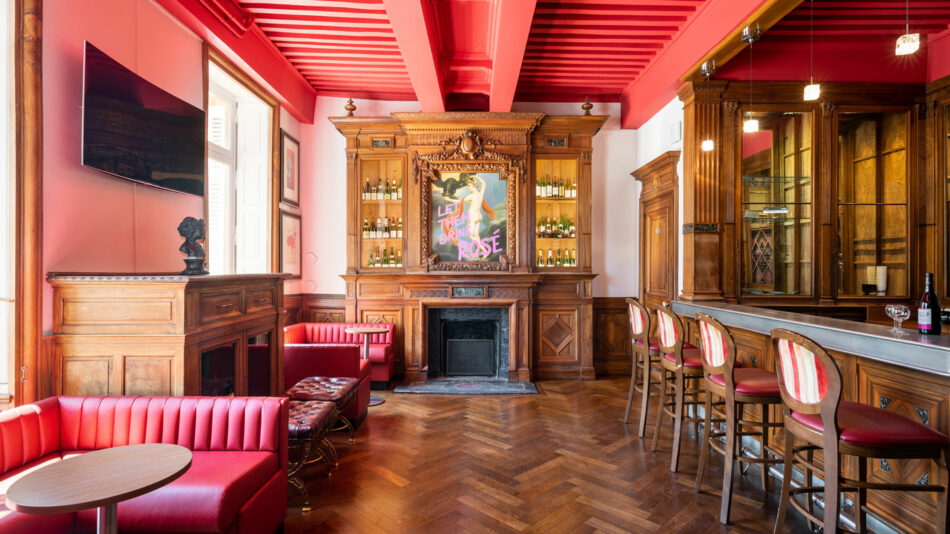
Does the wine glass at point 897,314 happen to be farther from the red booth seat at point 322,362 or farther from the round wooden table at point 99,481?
the red booth seat at point 322,362

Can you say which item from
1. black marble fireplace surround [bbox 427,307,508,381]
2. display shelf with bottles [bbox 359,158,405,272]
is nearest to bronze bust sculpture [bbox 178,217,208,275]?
display shelf with bottles [bbox 359,158,405,272]

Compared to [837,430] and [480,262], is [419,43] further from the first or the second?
[837,430]

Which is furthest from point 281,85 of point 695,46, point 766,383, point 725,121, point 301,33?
point 766,383

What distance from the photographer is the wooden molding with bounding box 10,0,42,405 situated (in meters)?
2.34

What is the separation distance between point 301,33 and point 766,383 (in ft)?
16.2

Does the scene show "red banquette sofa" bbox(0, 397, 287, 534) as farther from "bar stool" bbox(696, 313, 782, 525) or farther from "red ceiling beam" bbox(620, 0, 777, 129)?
"red ceiling beam" bbox(620, 0, 777, 129)

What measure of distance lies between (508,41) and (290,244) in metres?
3.67

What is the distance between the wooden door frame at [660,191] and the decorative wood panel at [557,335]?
108 centimetres

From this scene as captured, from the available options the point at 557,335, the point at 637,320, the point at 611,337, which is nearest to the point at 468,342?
the point at 557,335

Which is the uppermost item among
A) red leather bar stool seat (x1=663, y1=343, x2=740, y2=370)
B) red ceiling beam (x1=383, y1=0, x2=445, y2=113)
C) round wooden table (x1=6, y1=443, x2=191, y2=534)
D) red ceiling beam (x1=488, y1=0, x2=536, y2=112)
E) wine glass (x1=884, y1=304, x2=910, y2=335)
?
red ceiling beam (x1=488, y1=0, x2=536, y2=112)

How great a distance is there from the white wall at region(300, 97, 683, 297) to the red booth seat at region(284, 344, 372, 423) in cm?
199

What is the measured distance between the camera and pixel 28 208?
238 centimetres

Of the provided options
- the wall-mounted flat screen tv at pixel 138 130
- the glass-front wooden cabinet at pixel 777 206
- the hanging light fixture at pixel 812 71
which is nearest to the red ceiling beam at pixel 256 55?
the wall-mounted flat screen tv at pixel 138 130

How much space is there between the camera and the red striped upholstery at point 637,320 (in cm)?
399
